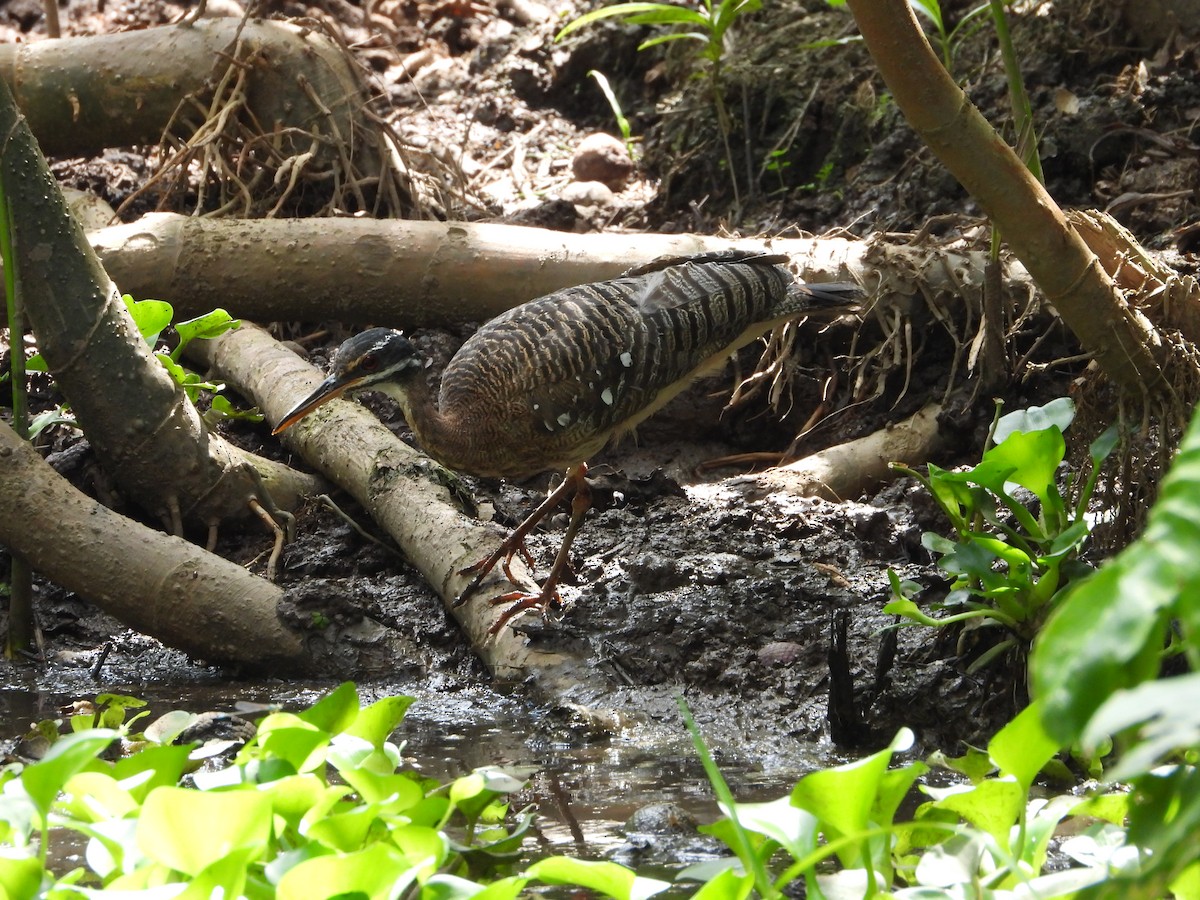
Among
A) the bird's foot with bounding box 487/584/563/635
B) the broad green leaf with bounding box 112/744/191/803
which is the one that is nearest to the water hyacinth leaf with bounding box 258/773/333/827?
the broad green leaf with bounding box 112/744/191/803

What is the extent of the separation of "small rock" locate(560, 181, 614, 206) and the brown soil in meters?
0.04

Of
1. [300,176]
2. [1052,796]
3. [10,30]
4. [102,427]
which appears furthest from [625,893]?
[10,30]

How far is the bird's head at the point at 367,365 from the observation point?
4.55 metres

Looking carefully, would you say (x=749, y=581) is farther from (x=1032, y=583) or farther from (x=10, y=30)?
(x=10, y=30)

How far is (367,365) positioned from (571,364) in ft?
2.48

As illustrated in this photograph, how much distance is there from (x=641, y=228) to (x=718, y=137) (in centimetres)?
69

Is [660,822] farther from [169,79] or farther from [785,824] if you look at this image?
[169,79]

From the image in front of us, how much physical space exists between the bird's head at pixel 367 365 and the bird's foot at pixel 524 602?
93 centimetres

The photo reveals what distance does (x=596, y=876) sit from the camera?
6.33 ft

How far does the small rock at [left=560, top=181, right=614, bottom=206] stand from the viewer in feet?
24.0

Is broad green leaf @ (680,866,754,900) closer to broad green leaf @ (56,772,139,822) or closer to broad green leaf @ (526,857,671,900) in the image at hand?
broad green leaf @ (526,857,671,900)

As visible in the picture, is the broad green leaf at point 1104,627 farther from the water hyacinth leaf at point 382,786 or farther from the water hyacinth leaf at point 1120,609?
the water hyacinth leaf at point 382,786

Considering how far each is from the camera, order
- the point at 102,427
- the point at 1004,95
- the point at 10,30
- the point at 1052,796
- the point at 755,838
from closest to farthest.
Answer: the point at 755,838
the point at 1052,796
the point at 102,427
the point at 1004,95
the point at 10,30

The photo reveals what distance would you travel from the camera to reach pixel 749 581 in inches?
170
